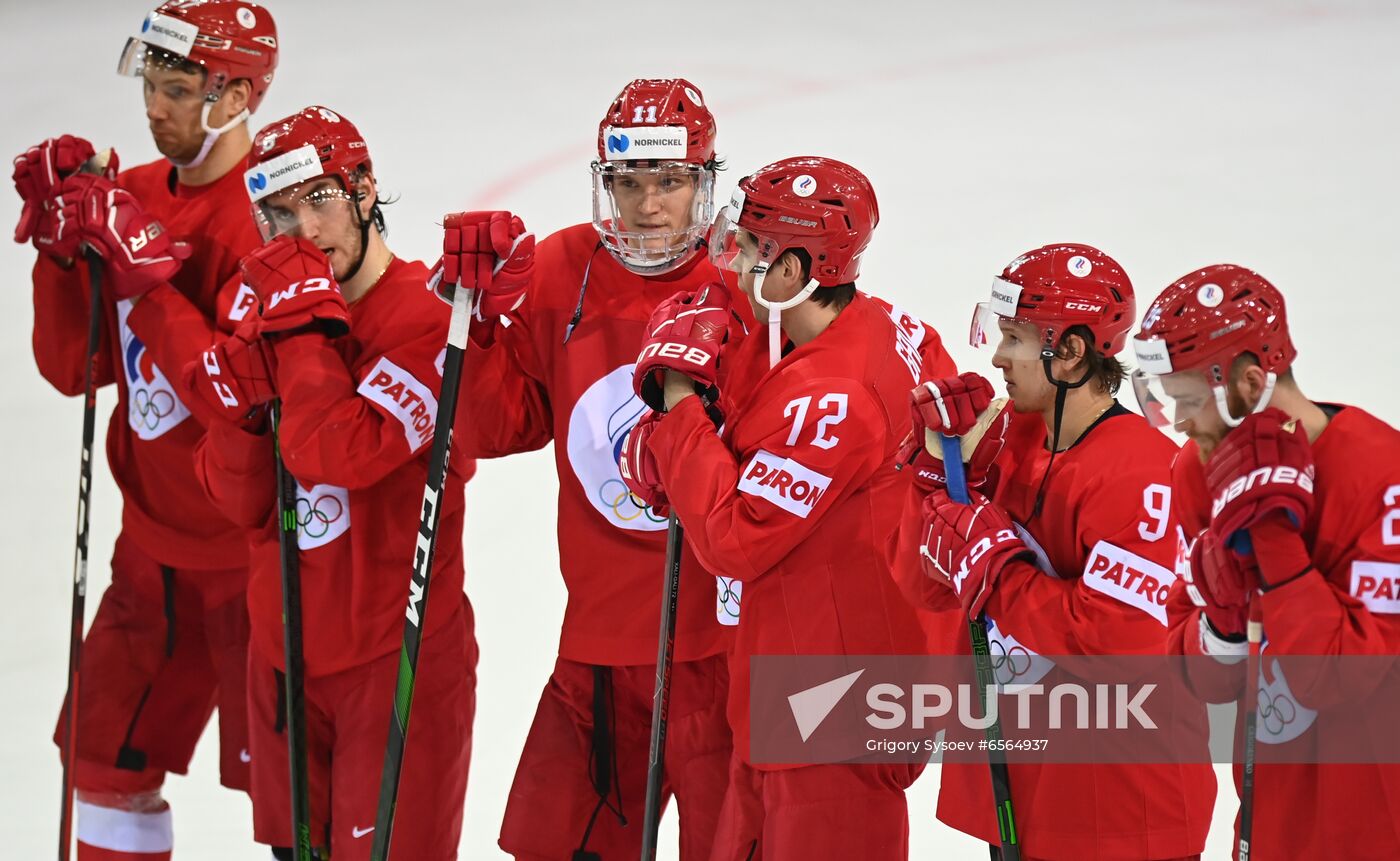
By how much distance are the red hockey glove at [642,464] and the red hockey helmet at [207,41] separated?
4.64 ft

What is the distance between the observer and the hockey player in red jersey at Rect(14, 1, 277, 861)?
3803 millimetres

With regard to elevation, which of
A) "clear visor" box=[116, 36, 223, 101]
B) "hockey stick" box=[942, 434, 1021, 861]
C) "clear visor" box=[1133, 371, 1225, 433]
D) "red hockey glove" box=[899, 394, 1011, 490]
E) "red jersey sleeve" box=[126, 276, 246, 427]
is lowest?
"hockey stick" box=[942, 434, 1021, 861]

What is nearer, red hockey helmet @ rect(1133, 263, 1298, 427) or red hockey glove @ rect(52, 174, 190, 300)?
red hockey helmet @ rect(1133, 263, 1298, 427)

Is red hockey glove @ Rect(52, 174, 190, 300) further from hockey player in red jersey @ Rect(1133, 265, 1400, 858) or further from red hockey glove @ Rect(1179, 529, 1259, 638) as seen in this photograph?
red hockey glove @ Rect(1179, 529, 1259, 638)

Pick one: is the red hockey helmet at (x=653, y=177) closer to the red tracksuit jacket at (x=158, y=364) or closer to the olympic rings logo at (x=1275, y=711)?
the red tracksuit jacket at (x=158, y=364)

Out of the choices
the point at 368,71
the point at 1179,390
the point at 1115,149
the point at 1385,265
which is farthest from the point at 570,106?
the point at 1179,390

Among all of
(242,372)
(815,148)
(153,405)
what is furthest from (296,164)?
(815,148)

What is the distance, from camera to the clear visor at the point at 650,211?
3.23m

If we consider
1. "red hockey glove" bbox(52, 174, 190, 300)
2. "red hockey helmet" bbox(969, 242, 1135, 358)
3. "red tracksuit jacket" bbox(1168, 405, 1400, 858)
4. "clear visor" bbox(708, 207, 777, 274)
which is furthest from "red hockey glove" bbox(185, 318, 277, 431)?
"red tracksuit jacket" bbox(1168, 405, 1400, 858)

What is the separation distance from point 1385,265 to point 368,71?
4969 millimetres

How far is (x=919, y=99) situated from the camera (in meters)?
8.44

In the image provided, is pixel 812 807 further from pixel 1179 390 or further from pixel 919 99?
pixel 919 99

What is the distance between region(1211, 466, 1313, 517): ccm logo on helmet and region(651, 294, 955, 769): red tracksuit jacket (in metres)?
0.63

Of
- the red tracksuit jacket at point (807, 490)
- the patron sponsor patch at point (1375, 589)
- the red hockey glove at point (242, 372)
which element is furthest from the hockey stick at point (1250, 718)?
the red hockey glove at point (242, 372)
